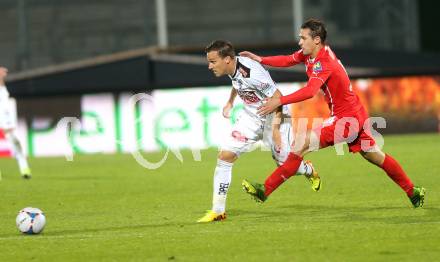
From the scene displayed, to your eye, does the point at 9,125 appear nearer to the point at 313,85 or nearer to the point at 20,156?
the point at 20,156

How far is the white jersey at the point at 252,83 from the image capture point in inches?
388

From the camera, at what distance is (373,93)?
69.1 feet

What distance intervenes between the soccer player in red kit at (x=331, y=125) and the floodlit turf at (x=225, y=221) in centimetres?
34

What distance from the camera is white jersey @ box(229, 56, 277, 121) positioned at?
986cm

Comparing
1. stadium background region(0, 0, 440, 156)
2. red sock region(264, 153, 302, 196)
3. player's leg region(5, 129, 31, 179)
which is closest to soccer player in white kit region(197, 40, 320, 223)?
red sock region(264, 153, 302, 196)

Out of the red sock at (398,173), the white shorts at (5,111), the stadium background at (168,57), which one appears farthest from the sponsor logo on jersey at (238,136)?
the stadium background at (168,57)

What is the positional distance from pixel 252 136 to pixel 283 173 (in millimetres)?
525

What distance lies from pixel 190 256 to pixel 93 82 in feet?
52.5

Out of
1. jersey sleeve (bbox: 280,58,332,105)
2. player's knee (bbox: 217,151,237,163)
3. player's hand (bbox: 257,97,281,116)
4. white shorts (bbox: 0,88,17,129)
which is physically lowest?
white shorts (bbox: 0,88,17,129)

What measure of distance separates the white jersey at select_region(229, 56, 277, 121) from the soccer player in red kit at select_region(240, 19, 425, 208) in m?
0.44

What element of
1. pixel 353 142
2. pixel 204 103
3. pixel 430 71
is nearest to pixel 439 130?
pixel 430 71

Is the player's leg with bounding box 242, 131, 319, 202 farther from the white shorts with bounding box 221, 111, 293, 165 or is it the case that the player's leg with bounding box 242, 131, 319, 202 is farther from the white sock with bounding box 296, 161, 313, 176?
the white sock with bounding box 296, 161, 313, 176

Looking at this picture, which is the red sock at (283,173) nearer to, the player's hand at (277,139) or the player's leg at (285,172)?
the player's leg at (285,172)

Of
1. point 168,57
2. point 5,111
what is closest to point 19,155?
point 5,111
